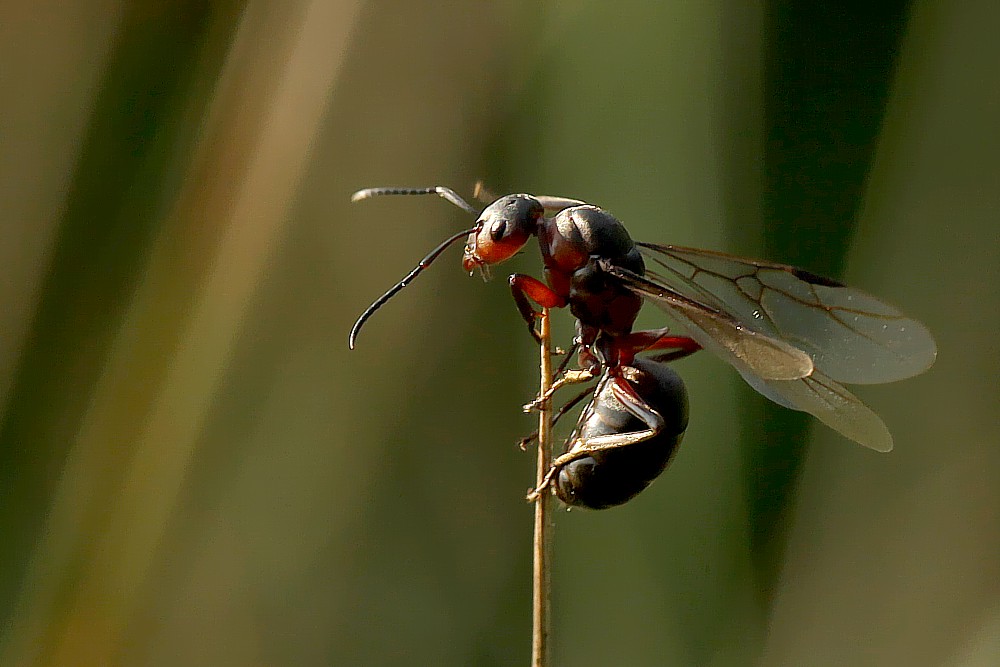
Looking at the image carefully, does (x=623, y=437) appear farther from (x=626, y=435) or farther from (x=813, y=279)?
(x=813, y=279)

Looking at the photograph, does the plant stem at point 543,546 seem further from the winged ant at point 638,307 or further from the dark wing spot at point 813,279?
the dark wing spot at point 813,279

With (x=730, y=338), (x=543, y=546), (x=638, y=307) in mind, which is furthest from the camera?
(x=638, y=307)

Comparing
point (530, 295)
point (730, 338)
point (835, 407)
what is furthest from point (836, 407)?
point (530, 295)

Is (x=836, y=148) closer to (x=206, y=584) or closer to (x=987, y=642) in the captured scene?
(x=987, y=642)

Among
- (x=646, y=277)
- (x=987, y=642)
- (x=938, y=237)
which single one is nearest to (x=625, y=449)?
(x=646, y=277)

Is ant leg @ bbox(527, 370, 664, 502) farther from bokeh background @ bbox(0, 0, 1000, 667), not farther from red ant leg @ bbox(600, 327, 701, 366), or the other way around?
bokeh background @ bbox(0, 0, 1000, 667)
